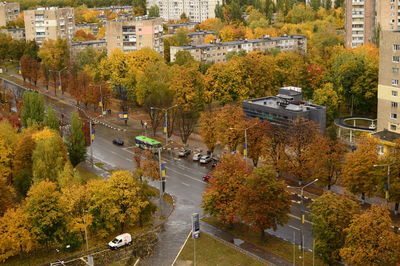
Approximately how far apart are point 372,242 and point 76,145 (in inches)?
1843

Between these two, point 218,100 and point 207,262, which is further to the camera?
point 218,100

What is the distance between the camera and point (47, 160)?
73688 mm

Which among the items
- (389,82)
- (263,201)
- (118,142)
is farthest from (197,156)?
(263,201)

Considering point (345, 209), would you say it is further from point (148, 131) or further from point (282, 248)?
point (148, 131)

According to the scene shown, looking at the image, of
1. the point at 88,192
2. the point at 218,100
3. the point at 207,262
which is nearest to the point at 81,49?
the point at 218,100

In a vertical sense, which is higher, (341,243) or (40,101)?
(40,101)

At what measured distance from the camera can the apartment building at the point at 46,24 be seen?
162000 millimetres

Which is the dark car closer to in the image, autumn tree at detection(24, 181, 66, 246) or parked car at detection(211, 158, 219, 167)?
parked car at detection(211, 158, 219, 167)

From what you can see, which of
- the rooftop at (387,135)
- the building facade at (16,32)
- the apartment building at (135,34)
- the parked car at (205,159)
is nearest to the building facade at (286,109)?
the rooftop at (387,135)

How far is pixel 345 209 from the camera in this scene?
53656 mm

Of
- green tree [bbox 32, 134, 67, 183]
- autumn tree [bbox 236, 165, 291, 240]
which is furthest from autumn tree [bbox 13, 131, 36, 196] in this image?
autumn tree [bbox 236, 165, 291, 240]

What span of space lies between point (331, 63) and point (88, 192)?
2783 inches

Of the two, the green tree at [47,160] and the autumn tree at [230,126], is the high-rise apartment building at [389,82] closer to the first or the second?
the autumn tree at [230,126]

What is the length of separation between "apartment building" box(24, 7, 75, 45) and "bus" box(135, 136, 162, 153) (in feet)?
251
